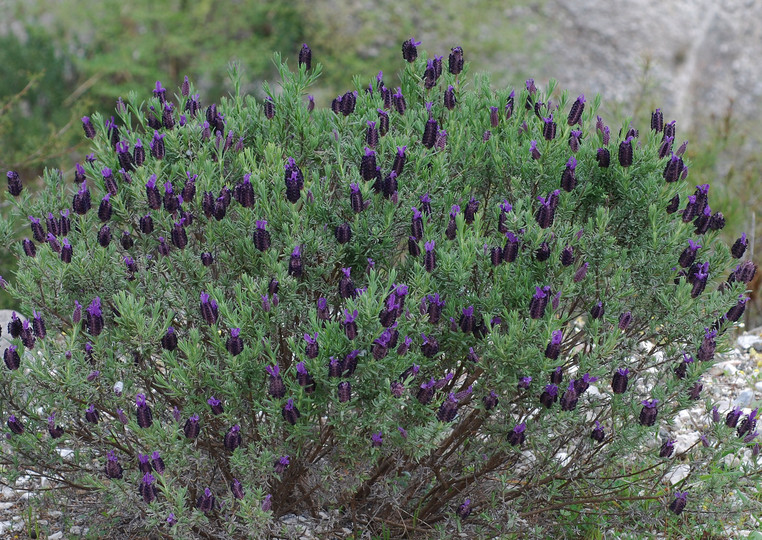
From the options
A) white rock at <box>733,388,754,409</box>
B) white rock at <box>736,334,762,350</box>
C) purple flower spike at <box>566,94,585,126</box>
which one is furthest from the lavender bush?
white rock at <box>736,334,762,350</box>

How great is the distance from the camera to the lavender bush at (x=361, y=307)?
290 centimetres

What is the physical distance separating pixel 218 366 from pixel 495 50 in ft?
32.8

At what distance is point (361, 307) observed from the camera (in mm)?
2750

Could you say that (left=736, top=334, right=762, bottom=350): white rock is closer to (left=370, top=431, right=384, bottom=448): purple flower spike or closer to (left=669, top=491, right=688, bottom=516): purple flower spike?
A: (left=669, top=491, right=688, bottom=516): purple flower spike

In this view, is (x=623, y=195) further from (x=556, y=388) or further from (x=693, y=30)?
(x=693, y=30)

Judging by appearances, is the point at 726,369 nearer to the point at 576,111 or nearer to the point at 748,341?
the point at 748,341

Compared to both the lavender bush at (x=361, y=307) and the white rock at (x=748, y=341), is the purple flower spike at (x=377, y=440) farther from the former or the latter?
the white rock at (x=748, y=341)

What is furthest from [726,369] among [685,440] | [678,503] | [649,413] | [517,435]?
[517,435]

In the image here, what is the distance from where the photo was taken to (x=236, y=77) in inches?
144

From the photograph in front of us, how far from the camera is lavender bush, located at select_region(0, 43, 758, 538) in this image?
2900mm

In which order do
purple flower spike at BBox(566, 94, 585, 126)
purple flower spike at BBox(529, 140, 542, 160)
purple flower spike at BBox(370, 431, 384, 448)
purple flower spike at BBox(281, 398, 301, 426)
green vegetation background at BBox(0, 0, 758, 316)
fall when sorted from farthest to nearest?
green vegetation background at BBox(0, 0, 758, 316), purple flower spike at BBox(566, 94, 585, 126), purple flower spike at BBox(529, 140, 542, 160), purple flower spike at BBox(370, 431, 384, 448), purple flower spike at BBox(281, 398, 301, 426)

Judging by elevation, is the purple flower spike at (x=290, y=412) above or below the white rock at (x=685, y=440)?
above

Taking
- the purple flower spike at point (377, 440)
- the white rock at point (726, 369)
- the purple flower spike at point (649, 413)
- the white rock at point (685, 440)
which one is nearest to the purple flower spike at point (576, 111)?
the purple flower spike at point (649, 413)

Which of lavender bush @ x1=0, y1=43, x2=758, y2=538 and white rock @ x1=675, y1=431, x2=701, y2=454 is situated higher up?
lavender bush @ x1=0, y1=43, x2=758, y2=538
